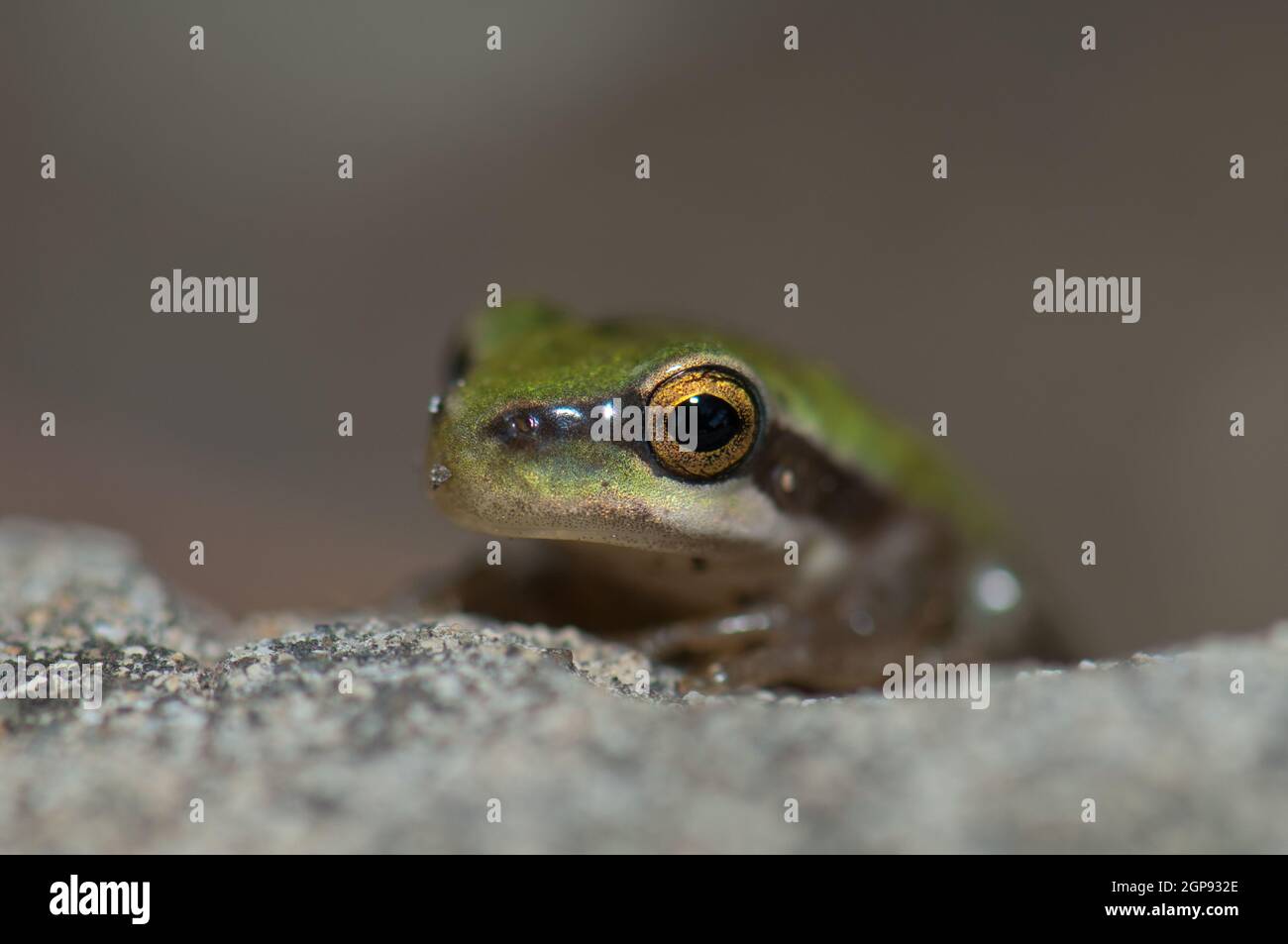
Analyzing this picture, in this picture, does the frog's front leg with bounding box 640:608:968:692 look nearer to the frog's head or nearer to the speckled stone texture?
the frog's head

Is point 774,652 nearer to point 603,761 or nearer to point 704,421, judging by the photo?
point 704,421

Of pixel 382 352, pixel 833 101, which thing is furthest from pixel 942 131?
pixel 382 352

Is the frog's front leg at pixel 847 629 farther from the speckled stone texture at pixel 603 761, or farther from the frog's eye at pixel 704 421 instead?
the speckled stone texture at pixel 603 761

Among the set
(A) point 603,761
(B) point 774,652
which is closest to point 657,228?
(B) point 774,652

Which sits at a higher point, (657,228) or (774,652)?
(657,228)

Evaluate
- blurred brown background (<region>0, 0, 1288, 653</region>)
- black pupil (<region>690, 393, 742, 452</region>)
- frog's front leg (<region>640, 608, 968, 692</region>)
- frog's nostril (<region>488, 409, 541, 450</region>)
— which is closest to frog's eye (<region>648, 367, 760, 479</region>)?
black pupil (<region>690, 393, 742, 452</region>)

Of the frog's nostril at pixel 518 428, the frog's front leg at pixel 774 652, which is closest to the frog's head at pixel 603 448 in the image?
the frog's nostril at pixel 518 428
